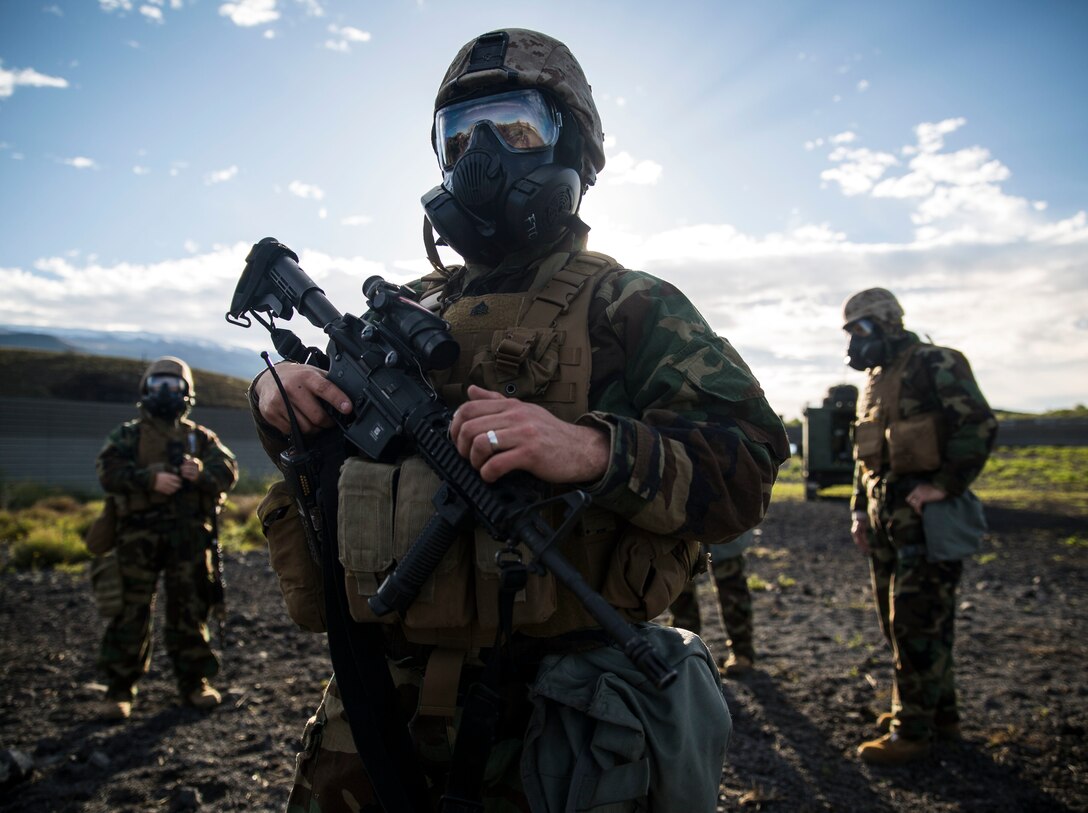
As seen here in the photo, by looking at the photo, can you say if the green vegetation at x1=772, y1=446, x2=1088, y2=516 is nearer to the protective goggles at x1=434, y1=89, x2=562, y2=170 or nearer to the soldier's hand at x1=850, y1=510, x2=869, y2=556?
the soldier's hand at x1=850, y1=510, x2=869, y2=556

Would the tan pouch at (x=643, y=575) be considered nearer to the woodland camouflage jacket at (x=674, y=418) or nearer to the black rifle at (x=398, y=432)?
the woodland camouflage jacket at (x=674, y=418)

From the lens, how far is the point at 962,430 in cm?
439

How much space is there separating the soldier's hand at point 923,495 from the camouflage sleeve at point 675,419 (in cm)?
334

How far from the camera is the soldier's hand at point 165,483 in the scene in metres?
5.64

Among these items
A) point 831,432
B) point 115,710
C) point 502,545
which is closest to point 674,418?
point 502,545

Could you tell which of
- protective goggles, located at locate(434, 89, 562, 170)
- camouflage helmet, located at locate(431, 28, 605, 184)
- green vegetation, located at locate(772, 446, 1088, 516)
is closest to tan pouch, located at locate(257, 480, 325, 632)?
protective goggles, located at locate(434, 89, 562, 170)

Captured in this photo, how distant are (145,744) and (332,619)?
3704mm

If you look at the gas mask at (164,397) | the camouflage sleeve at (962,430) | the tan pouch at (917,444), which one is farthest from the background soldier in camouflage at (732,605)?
the gas mask at (164,397)

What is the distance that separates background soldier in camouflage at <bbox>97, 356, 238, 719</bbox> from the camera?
5.24 meters

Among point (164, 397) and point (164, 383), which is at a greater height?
point (164, 383)

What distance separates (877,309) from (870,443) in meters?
0.94

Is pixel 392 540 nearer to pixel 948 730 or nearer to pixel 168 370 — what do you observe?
pixel 948 730

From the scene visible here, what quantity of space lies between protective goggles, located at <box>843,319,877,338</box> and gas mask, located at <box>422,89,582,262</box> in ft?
11.7

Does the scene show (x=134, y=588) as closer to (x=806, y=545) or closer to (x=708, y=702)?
(x=708, y=702)
